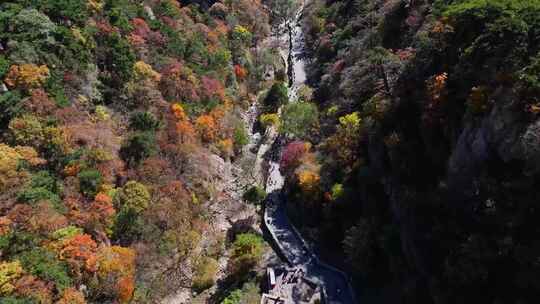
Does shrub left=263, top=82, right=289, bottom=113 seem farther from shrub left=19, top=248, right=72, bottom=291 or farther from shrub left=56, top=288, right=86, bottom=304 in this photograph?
shrub left=56, top=288, right=86, bottom=304

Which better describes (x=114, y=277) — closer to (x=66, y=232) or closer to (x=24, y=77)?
(x=66, y=232)

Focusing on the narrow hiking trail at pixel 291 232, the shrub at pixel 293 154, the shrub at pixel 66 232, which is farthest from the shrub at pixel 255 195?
the shrub at pixel 66 232

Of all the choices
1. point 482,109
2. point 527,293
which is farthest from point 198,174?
point 527,293

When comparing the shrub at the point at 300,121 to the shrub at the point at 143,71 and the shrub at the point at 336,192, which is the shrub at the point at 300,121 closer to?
the shrub at the point at 336,192

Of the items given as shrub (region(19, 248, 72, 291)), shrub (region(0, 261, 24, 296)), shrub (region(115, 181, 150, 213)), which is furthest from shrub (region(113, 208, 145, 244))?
shrub (region(0, 261, 24, 296))

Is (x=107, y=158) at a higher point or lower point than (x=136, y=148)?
lower

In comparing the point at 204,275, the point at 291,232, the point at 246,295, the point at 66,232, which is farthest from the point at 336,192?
the point at 66,232
